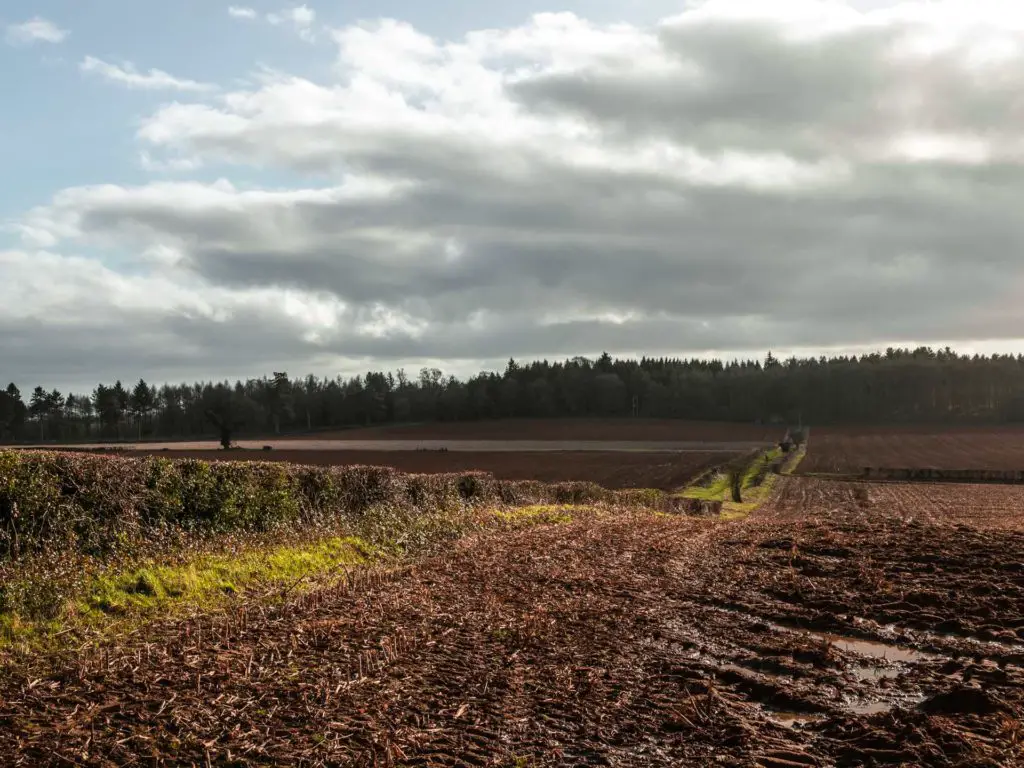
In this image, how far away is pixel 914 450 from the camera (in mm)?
81938

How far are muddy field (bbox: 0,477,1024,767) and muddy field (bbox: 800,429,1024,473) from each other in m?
57.3

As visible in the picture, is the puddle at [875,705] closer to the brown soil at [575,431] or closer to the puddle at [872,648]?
the puddle at [872,648]

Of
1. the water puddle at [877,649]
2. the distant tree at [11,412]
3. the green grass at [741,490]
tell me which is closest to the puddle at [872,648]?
the water puddle at [877,649]

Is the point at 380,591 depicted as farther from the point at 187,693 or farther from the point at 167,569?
the point at 187,693

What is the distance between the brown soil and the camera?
105m

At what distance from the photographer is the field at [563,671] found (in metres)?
6.33

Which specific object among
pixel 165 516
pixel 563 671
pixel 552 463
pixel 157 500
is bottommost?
pixel 552 463

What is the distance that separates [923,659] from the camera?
9.19m

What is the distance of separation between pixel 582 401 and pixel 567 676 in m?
136

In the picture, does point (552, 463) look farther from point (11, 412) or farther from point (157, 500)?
point (11, 412)

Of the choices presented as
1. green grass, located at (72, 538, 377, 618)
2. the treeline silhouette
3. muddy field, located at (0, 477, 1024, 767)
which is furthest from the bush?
the treeline silhouette

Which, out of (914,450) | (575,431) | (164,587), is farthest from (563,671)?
(575,431)

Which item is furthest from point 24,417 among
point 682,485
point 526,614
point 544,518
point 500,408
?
point 526,614

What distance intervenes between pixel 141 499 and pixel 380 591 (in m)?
5.34
